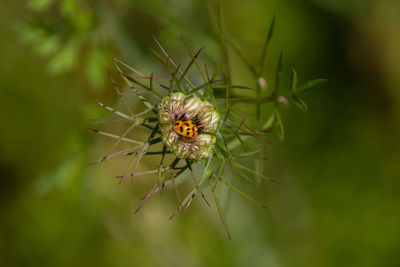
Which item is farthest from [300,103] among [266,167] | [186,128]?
Result: [266,167]

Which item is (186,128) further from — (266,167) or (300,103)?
(266,167)

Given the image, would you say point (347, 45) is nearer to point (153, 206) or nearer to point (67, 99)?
point (153, 206)

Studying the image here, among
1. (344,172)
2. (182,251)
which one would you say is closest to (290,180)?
(344,172)

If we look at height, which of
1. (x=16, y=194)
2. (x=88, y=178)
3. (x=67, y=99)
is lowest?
(x=16, y=194)

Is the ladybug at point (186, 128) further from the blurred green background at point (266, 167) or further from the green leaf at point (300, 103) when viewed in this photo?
the blurred green background at point (266, 167)

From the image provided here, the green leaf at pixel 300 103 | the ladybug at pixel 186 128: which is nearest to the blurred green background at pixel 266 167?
the green leaf at pixel 300 103

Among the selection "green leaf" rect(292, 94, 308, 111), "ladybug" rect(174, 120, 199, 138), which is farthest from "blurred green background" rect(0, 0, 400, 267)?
"ladybug" rect(174, 120, 199, 138)
